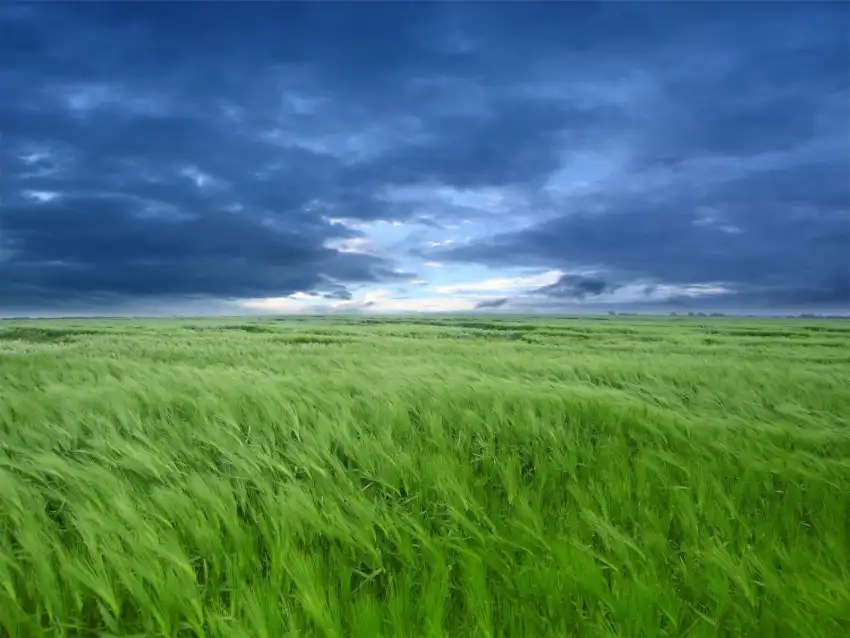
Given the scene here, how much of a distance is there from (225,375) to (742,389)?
6.22 metres

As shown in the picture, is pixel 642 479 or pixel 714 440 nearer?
pixel 642 479

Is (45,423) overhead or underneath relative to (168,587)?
overhead

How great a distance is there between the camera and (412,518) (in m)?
2.41

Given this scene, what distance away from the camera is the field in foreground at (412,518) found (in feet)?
5.95

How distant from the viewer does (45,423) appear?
343 cm

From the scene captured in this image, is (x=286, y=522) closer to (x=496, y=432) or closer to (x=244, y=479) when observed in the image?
(x=244, y=479)

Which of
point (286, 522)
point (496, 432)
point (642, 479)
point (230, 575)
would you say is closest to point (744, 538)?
point (642, 479)

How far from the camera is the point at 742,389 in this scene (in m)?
6.11

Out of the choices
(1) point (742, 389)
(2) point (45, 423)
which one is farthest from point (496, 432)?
(1) point (742, 389)

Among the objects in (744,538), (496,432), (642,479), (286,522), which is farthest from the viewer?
(496,432)

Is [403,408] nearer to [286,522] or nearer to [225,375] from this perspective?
[286,522]

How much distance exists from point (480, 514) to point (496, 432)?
1310 millimetres

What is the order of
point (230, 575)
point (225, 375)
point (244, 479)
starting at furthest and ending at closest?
point (225, 375) → point (244, 479) → point (230, 575)

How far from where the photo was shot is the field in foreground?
5.95ft
